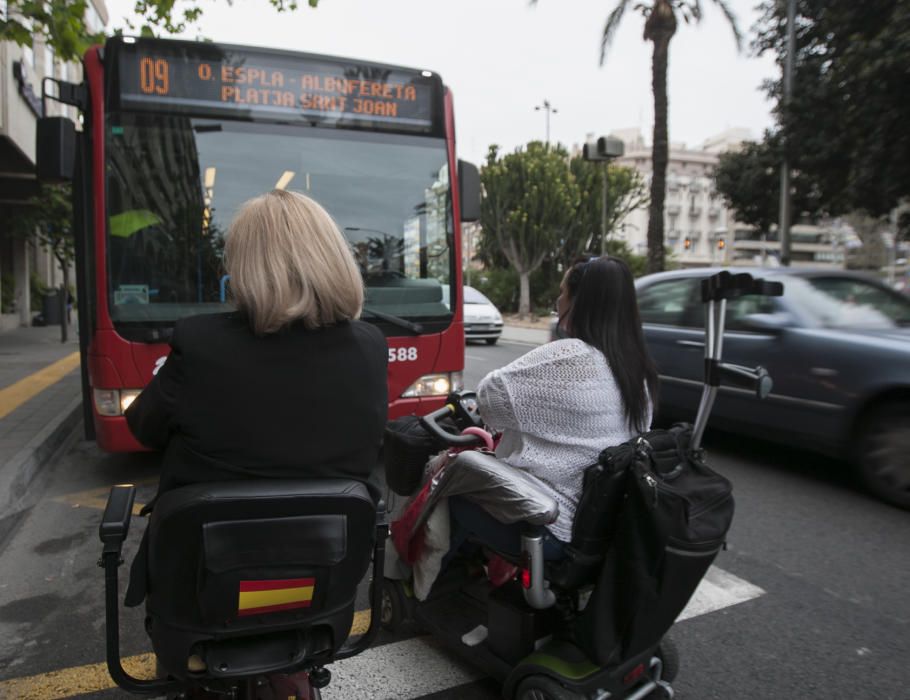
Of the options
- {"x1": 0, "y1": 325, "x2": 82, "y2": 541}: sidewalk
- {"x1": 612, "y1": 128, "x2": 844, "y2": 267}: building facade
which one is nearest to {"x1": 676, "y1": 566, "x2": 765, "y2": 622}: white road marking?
{"x1": 0, "y1": 325, "x2": 82, "y2": 541}: sidewalk

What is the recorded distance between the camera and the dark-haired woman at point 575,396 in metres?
2.25

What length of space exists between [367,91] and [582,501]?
12.7 ft

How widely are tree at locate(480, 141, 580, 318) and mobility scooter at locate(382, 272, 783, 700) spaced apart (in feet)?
105

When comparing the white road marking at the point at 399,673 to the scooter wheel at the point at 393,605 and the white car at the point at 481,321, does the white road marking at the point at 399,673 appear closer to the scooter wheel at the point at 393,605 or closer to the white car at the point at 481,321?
the scooter wheel at the point at 393,605

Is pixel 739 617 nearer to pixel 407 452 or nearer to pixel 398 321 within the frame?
pixel 407 452

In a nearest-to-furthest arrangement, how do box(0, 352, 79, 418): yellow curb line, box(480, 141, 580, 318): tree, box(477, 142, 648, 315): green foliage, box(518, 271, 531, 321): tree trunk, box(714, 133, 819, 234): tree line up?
box(0, 352, 79, 418): yellow curb line < box(714, 133, 819, 234): tree < box(480, 141, 580, 318): tree < box(477, 142, 648, 315): green foliage < box(518, 271, 531, 321): tree trunk

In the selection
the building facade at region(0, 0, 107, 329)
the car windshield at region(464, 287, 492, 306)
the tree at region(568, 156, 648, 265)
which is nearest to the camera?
the building facade at region(0, 0, 107, 329)

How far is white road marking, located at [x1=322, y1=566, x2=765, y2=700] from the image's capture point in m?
2.57

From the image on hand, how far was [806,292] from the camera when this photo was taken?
17.8ft

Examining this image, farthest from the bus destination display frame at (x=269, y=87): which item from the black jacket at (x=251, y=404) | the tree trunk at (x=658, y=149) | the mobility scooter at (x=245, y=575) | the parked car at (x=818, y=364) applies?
the tree trunk at (x=658, y=149)

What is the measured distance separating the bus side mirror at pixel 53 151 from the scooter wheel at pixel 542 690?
13.3ft

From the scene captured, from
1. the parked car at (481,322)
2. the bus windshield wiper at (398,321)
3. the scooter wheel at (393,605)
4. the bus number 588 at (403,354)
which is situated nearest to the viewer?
the scooter wheel at (393,605)

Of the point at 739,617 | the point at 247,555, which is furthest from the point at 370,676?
the point at 739,617

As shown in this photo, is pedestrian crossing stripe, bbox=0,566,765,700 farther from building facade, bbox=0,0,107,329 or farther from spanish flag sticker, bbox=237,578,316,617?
building facade, bbox=0,0,107,329
